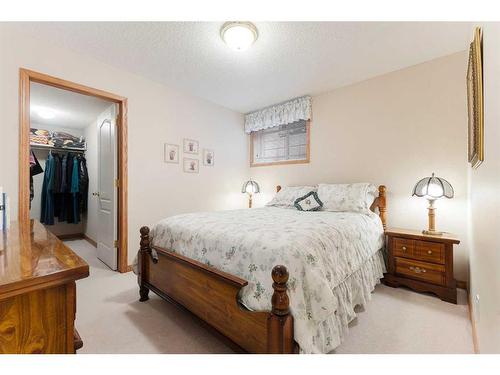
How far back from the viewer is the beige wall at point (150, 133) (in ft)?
6.66

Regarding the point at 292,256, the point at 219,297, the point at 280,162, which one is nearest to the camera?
the point at 292,256

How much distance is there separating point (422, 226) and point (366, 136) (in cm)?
122

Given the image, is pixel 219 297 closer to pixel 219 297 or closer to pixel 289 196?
pixel 219 297

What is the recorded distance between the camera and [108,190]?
2.96m

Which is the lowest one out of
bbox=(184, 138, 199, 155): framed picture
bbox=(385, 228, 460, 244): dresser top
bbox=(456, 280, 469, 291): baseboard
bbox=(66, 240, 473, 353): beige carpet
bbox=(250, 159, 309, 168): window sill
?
bbox=(66, 240, 473, 353): beige carpet

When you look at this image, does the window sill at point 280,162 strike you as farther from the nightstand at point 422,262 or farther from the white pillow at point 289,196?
the nightstand at point 422,262

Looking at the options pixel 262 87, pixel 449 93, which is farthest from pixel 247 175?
pixel 449 93

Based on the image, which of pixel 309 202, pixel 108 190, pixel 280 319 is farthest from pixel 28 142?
pixel 309 202

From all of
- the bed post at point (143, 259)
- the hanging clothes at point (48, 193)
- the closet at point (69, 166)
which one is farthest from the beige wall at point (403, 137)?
the hanging clothes at point (48, 193)

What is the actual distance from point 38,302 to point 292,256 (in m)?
0.99

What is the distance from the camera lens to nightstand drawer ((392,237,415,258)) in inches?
87.7

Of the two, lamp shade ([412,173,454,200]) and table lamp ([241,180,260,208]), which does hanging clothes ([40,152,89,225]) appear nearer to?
table lamp ([241,180,260,208])

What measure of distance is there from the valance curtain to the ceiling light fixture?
1.57m

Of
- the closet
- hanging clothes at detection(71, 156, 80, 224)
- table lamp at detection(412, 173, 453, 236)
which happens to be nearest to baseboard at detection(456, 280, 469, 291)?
table lamp at detection(412, 173, 453, 236)
